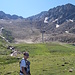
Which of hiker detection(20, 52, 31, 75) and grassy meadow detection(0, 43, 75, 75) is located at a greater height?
hiker detection(20, 52, 31, 75)

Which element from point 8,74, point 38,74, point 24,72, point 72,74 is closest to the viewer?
point 24,72

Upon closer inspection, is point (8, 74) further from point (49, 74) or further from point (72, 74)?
point (72, 74)

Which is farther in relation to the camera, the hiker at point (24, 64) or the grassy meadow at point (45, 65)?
the grassy meadow at point (45, 65)

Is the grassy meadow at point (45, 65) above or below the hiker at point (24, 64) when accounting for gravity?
below

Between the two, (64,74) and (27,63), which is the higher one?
(27,63)

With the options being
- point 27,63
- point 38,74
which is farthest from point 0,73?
point 27,63

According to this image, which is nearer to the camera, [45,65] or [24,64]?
[24,64]

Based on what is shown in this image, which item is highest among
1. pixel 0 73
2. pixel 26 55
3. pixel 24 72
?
pixel 26 55

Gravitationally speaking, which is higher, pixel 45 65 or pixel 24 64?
pixel 24 64

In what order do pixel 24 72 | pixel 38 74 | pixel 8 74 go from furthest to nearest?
pixel 8 74 < pixel 38 74 < pixel 24 72

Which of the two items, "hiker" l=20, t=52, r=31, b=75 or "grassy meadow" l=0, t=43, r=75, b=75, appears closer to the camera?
"hiker" l=20, t=52, r=31, b=75

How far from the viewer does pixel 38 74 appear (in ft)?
116

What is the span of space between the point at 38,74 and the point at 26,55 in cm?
1823

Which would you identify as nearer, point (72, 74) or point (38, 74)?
point (72, 74)
